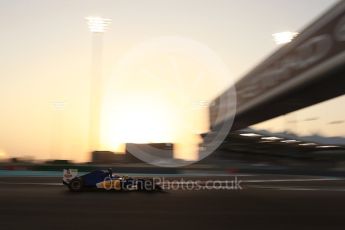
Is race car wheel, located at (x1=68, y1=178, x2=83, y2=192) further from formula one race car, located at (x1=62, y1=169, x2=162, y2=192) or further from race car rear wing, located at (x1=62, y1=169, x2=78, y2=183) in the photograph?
race car rear wing, located at (x1=62, y1=169, x2=78, y2=183)

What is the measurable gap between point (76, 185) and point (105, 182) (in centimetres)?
96

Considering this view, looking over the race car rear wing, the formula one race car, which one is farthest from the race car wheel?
the race car rear wing

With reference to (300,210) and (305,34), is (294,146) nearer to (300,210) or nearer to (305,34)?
(305,34)

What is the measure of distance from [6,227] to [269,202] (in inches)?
313

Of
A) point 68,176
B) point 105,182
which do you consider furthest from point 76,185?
point 105,182

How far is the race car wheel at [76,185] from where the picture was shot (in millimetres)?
16391

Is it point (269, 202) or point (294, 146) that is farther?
point (294, 146)

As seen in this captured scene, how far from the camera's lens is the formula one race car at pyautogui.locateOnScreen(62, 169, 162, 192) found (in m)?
16.5

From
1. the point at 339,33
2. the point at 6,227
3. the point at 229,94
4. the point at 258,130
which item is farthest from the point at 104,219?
the point at 258,130

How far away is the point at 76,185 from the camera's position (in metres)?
16.4

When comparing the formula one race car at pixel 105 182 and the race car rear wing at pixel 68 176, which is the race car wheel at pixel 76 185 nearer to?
the formula one race car at pixel 105 182

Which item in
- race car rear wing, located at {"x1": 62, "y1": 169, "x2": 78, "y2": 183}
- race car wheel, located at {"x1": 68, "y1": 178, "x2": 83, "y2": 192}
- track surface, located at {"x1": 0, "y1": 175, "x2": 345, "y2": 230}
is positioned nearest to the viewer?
track surface, located at {"x1": 0, "y1": 175, "x2": 345, "y2": 230}

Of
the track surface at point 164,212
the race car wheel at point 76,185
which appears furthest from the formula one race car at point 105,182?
the track surface at point 164,212

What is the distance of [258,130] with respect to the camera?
9388 centimetres
